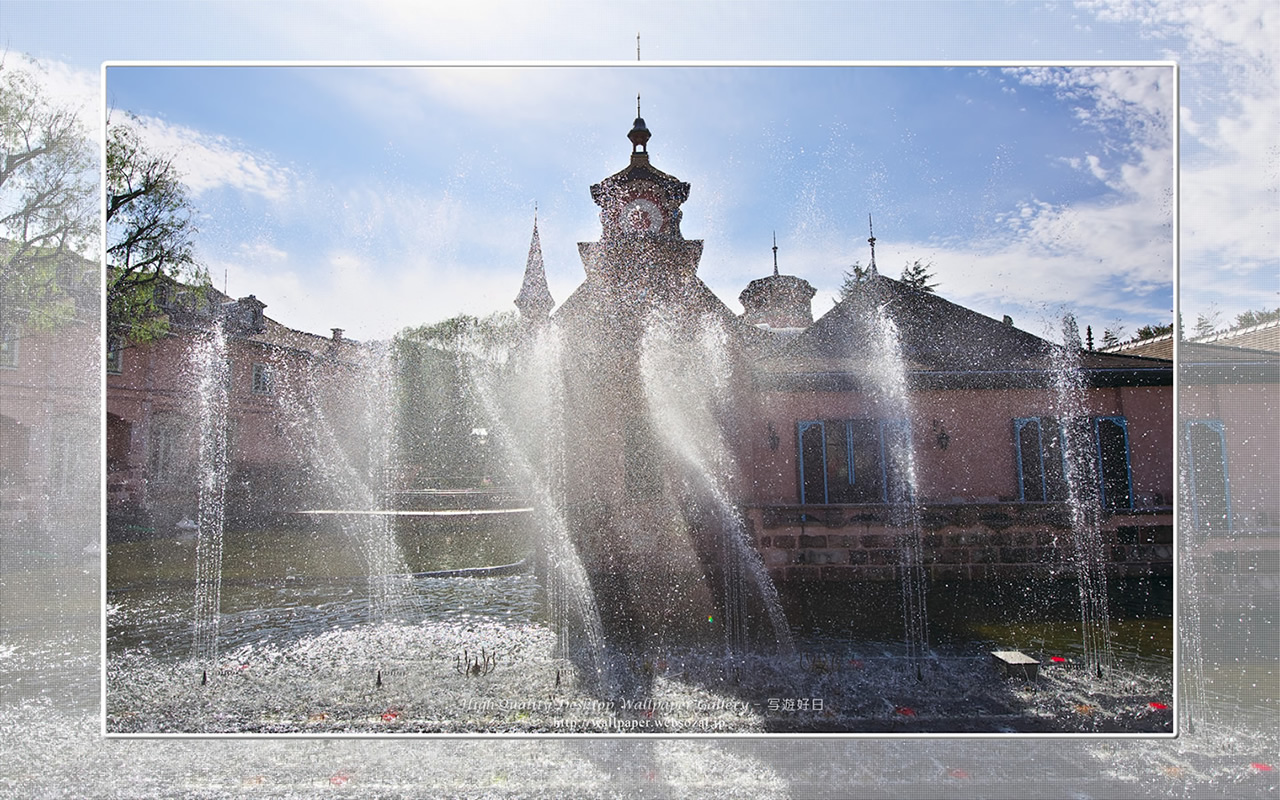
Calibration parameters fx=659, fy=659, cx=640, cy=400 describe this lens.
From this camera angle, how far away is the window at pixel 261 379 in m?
5.77

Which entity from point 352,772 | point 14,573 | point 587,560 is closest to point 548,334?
point 587,560

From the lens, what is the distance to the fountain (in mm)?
3572

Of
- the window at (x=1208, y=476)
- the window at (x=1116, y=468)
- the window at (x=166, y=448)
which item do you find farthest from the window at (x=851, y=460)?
the window at (x=166, y=448)

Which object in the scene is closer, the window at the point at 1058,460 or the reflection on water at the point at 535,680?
the reflection on water at the point at 535,680

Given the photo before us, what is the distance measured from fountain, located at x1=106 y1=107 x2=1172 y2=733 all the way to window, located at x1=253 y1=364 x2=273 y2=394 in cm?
24

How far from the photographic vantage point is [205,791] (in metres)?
2.89

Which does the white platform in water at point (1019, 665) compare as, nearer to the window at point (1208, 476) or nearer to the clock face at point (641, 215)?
the window at point (1208, 476)

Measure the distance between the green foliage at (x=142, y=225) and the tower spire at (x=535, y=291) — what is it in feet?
6.01

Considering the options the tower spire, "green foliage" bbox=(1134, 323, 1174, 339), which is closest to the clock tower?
the tower spire

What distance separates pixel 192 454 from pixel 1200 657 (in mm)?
8574

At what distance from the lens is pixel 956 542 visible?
511 centimetres

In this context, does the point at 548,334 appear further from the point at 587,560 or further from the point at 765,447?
the point at 765,447

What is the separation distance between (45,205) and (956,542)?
6.88 metres

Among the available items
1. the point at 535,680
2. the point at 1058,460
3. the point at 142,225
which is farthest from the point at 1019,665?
the point at 142,225
